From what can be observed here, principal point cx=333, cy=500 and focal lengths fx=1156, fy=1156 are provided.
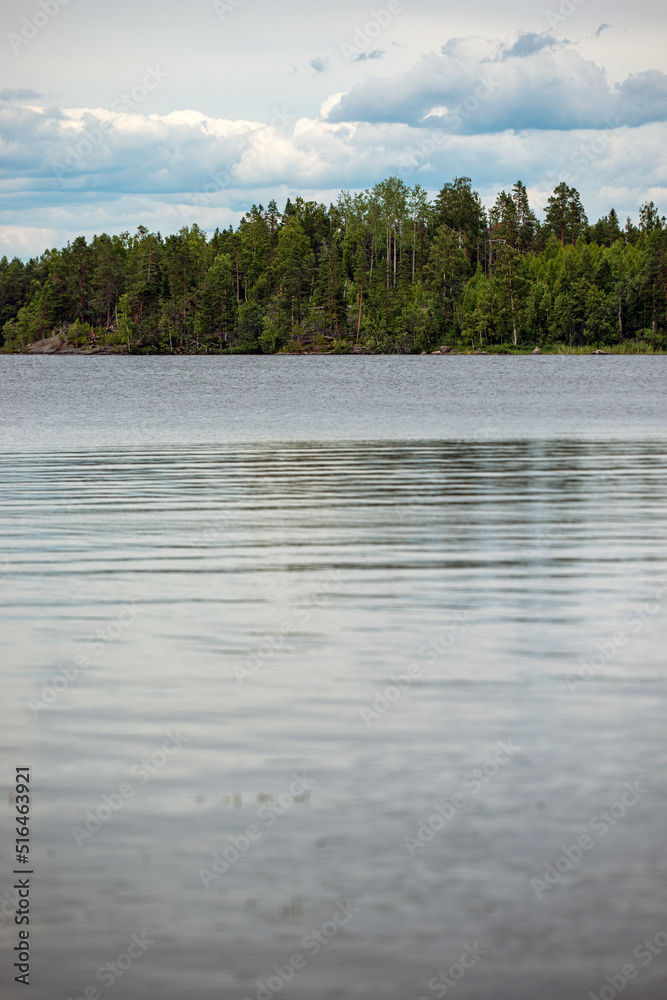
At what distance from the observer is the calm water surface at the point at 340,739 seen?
5.23 metres

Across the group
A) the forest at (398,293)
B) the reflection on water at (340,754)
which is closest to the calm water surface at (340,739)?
the reflection on water at (340,754)

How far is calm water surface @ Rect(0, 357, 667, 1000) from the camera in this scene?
5.23 meters

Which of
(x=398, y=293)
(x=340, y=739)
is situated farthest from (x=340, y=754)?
(x=398, y=293)

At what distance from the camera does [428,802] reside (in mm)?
6609

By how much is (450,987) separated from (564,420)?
4236 cm

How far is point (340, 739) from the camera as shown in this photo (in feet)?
25.3

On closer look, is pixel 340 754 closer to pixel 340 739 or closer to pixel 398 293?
pixel 340 739

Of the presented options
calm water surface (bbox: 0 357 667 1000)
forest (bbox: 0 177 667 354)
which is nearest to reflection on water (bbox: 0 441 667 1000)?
calm water surface (bbox: 0 357 667 1000)

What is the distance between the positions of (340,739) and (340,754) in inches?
11.8

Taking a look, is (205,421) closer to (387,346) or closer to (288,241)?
(387,346)

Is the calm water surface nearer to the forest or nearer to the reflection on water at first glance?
the reflection on water

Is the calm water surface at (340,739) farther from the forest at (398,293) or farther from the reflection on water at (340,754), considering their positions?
the forest at (398,293)

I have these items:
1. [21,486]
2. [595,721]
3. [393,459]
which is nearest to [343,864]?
[595,721]

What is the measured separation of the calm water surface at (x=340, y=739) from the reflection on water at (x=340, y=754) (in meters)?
Answer: 0.02
